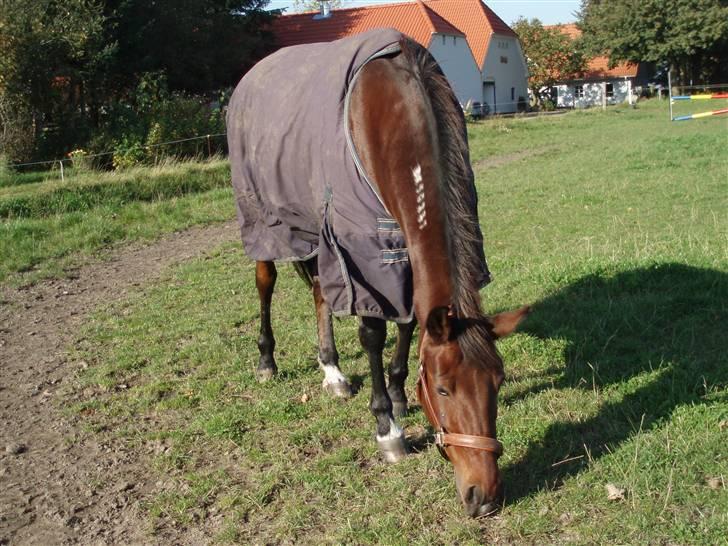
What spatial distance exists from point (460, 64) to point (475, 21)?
241 inches

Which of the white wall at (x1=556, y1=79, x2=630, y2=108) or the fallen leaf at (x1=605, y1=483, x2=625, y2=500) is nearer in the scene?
the fallen leaf at (x1=605, y1=483, x2=625, y2=500)

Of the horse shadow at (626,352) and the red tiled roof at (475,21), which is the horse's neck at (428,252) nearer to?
the horse shadow at (626,352)

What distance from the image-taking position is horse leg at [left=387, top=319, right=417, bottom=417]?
432 centimetres

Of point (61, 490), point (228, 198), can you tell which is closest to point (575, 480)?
point (61, 490)

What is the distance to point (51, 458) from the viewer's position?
4309 millimetres

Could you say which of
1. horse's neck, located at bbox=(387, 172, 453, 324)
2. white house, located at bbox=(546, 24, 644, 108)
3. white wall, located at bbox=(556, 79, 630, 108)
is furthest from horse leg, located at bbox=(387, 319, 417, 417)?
white wall, located at bbox=(556, 79, 630, 108)

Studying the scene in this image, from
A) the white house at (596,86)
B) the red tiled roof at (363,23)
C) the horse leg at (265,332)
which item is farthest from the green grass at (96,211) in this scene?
the white house at (596,86)

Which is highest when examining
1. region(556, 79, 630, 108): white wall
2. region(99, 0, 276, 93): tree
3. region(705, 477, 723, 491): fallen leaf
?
region(99, 0, 276, 93): tree

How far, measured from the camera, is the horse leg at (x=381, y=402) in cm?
397

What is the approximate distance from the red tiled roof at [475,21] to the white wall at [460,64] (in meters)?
1.29

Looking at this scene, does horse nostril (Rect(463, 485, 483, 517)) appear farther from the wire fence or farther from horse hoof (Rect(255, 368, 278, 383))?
the wire fence

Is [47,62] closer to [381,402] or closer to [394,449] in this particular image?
[381,402]

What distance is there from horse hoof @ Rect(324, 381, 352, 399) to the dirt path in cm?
130

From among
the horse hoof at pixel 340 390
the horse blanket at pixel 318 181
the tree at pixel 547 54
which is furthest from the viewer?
the tree at pixel 547 54
